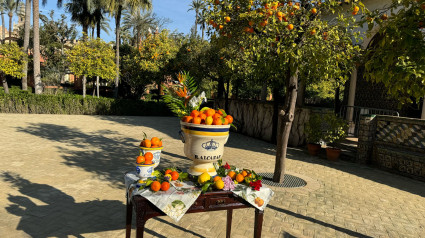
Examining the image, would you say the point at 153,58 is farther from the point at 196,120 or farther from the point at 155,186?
the point at 155,186

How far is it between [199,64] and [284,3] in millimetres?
9453

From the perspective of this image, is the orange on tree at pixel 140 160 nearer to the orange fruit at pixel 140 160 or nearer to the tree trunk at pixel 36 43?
the orange fruit at pixel 140 160

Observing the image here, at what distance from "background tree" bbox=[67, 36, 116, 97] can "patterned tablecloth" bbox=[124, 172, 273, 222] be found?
20.0 m

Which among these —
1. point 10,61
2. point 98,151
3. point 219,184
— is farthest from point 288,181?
point 10,61

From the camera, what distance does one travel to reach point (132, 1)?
23.1m

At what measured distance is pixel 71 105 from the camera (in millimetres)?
18094

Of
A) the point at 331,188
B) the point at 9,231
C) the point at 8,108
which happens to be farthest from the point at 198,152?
the point at 8,108

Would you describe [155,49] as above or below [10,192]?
above

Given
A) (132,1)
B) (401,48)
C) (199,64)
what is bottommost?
(401,48)

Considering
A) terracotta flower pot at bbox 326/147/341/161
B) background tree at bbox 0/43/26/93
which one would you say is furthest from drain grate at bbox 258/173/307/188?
background tree at bbox 0/43/26/93

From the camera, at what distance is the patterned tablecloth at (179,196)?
8.38 feet

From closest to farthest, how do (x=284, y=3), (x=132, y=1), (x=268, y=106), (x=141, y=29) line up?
(x=284, y=3)
(x=268, y=106)
(x=132, y=1)
(x=141, y=29)

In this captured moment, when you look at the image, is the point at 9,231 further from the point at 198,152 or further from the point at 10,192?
the point at 198,152

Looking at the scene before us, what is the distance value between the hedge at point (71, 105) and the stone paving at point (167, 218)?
841cm
